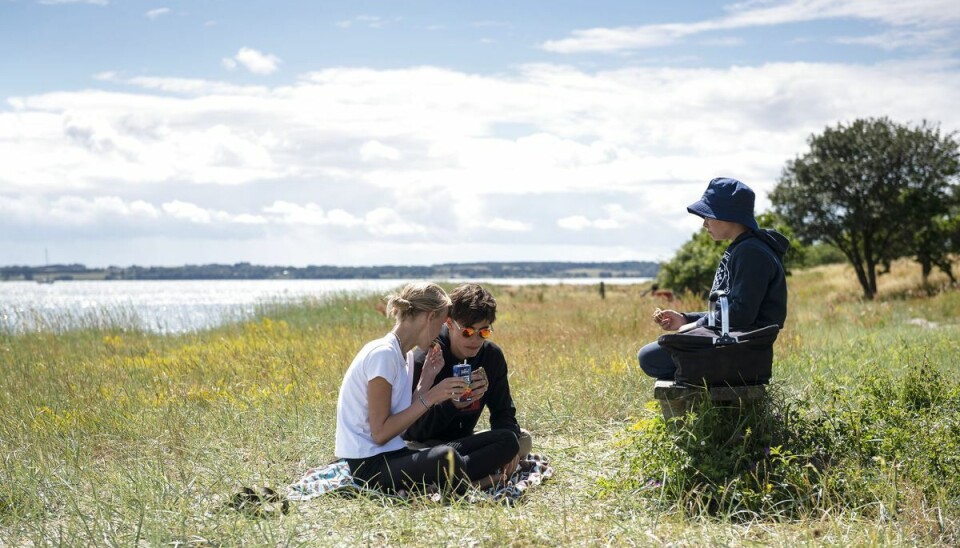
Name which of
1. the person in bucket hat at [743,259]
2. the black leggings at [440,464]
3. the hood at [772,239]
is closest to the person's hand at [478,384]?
the black leggings at [440,464]

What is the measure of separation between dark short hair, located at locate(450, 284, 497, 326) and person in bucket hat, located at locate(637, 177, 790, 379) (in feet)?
3.72

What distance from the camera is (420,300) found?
4.62 m

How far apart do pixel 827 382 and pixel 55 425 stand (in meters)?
5.97

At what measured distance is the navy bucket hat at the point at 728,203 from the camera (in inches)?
195

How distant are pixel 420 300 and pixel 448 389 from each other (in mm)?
503

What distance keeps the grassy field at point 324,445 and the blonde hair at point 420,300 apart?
103 centimetres

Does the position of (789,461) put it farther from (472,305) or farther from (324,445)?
(324,445)

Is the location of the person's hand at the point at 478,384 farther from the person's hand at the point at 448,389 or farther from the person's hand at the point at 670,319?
the person's hand at the point at 670,319

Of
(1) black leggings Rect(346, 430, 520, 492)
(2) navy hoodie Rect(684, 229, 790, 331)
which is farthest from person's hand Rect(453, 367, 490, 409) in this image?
(2) navy hoodie Rect(684, 229, 790, 331)

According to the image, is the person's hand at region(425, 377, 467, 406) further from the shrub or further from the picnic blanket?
the shrub

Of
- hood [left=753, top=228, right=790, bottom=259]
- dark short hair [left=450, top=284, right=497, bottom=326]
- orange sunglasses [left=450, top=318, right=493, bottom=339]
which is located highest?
hood [left=753, top=228, right=790, bottom=259]

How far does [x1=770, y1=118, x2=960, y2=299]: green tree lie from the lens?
25188 millimetres

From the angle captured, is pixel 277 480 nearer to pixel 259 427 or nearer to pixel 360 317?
pixel 259 427

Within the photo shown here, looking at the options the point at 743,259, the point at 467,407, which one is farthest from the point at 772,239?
the point at 467,407
